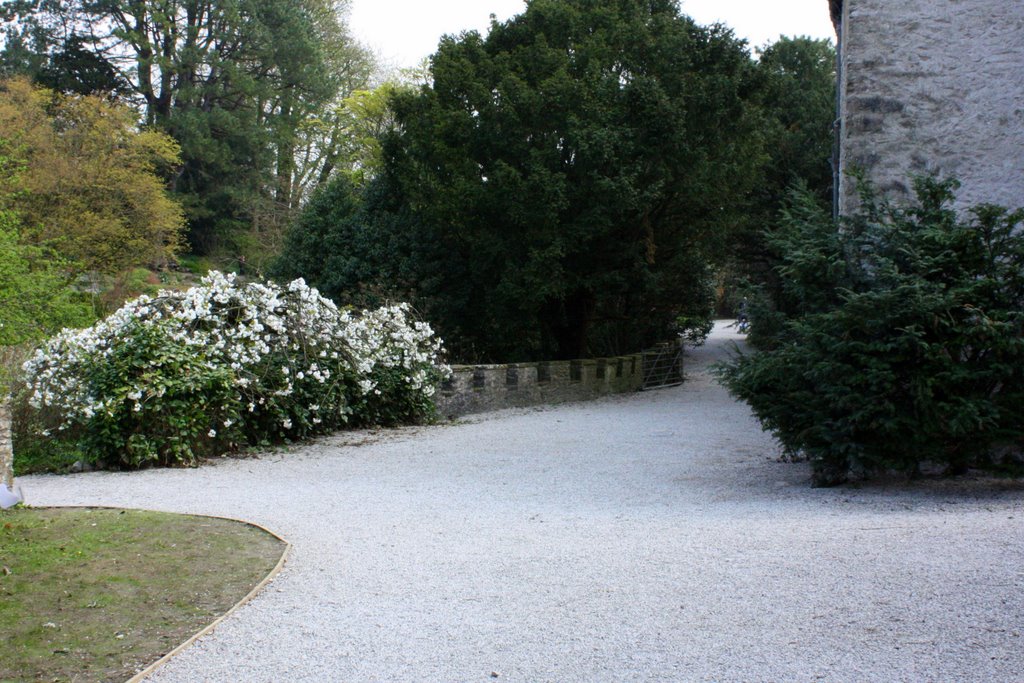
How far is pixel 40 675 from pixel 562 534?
12.0ft

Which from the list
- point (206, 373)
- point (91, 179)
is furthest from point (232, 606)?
point (91, 179)

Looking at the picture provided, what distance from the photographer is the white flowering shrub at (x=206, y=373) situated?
10.3 meters

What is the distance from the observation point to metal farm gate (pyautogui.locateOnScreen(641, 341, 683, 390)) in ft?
78.1

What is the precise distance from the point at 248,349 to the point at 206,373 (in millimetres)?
800

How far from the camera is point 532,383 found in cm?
1816

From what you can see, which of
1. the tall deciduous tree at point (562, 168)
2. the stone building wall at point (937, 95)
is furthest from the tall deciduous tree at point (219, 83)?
the stone building wall at point (937, 95)

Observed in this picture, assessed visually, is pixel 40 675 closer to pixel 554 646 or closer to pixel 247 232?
pixel 554 646

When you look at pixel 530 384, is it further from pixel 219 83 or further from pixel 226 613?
pixel 219 83

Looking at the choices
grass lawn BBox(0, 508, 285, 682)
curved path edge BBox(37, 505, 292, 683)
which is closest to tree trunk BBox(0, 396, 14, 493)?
grass lawn BBox(0, 508, 285, 682)

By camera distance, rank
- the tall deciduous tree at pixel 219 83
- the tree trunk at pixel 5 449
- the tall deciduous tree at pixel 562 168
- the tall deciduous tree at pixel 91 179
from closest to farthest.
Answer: the tree trunk at pixel 5 449 < the tall deciduous tree at pixel 562 168 < the tall deciduous tree at pixel 91 179 < the tall deciduous tree at pixel 219 83

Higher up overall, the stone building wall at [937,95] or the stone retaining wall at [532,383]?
the stone building wall at [937,95]

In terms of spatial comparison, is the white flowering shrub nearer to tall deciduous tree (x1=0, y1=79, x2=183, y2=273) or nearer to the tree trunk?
the tree trunk

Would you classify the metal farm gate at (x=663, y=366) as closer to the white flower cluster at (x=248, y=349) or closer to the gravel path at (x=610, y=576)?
the white flower cluster at (x=248, y=349)

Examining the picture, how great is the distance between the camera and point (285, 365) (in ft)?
39.0
